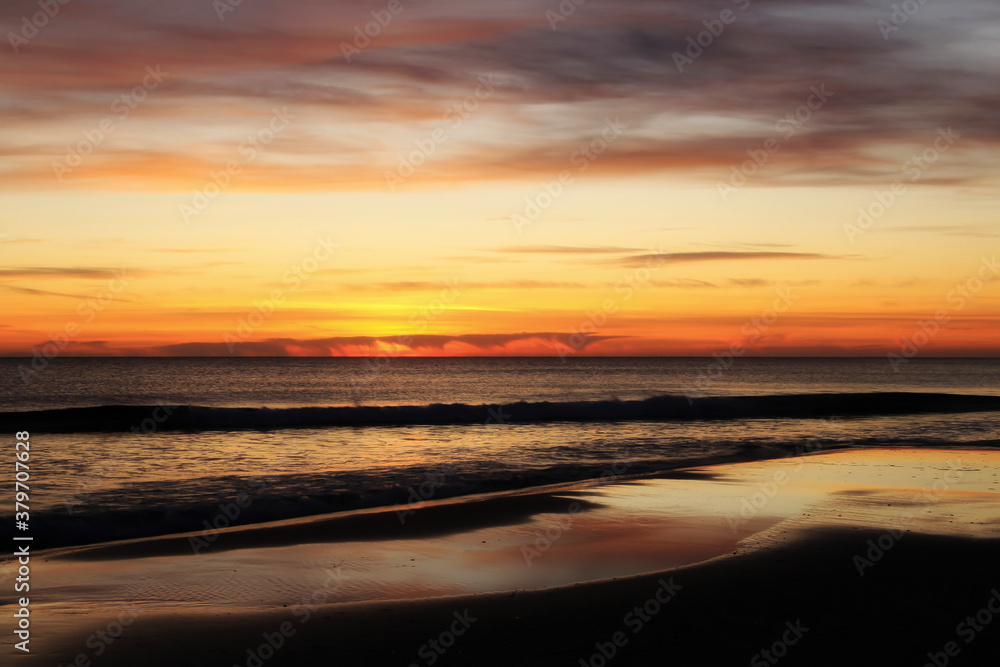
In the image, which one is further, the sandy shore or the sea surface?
the sea surface

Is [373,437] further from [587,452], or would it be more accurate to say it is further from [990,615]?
[990,615]

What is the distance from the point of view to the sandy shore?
674 centimetres

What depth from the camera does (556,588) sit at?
28.6 ft

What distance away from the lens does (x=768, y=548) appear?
1062 cm

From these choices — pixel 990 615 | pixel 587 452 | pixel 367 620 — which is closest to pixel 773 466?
pixel 587 452

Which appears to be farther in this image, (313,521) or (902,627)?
(313,521)

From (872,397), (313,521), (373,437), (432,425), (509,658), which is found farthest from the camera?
(872,397)

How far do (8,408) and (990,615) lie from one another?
53036mm

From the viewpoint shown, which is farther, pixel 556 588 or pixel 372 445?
pixel 372 445

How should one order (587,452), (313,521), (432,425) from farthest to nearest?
1. (432,425)
2. (587,452)
3. (313,521)

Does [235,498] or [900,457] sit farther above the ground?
[235,498]

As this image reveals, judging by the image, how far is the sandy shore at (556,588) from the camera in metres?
6.74

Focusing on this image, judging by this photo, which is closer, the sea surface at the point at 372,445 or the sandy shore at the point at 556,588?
the sandy shore at the point at 556,588

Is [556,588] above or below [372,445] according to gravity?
above
